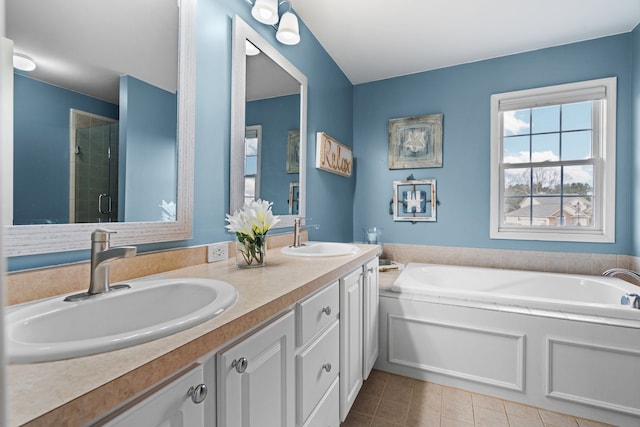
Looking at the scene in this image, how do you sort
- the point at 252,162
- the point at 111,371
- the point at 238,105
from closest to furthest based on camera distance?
the point at 111,371
the point at 238,105
the point at 252,162

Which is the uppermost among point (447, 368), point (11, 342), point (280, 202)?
point (280, 202)

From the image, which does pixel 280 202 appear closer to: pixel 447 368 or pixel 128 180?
pixel 128 180

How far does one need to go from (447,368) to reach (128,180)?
2.14m

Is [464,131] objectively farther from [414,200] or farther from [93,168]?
[93,168]

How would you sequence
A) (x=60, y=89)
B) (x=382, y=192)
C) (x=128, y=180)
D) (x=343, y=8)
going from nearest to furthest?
(x=60, y=89), (x=128, y=180), (x=343, y=8), (x=382, y=192)

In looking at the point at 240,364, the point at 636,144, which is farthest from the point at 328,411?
the point at 636,144

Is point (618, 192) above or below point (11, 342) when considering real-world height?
above

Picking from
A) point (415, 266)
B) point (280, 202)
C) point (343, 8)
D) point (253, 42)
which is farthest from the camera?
point (415, 266)

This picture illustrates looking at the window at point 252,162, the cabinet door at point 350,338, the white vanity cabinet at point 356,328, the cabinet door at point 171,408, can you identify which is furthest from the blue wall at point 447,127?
the cabinet door at point 171,408

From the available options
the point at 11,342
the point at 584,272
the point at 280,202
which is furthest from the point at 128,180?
the point at 584,272

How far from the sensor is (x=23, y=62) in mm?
849

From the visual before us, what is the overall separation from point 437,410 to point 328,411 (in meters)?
0.88

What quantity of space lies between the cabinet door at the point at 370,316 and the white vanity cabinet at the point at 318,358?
43cm

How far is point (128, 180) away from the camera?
3.61 ft
